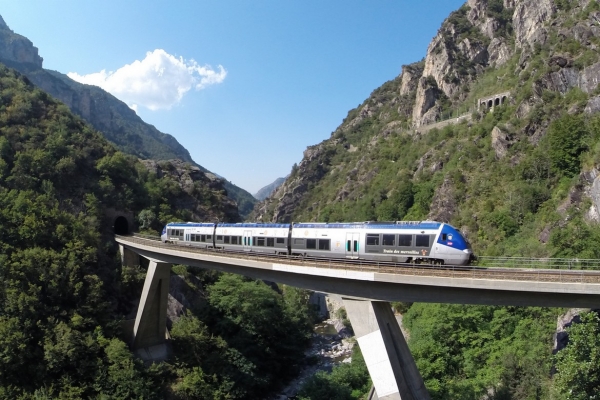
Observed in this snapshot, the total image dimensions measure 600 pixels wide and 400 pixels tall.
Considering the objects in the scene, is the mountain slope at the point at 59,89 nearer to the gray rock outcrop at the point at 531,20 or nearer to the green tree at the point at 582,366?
the gray rock outcrop at the point at 531,20

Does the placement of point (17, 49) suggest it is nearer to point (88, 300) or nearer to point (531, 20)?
point (88, 300)

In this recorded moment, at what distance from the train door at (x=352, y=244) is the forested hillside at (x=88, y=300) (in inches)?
683

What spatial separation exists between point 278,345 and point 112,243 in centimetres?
2164

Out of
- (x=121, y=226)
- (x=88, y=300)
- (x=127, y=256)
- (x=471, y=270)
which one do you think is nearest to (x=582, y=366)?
(x=471, y=270)

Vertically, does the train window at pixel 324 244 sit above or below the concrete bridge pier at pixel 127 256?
above

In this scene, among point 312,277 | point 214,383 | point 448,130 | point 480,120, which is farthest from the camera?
point 448,130

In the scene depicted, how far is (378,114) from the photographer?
126 meters

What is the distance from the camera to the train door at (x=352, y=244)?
714 inches

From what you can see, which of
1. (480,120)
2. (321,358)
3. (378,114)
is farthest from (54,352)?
(378,114)

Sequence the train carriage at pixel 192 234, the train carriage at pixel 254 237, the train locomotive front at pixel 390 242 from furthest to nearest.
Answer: the train carriage at pixel 192 234, the train carriage at pixel 254 237, the train locomotive front at pixel 390 242

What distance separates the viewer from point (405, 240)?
53.5 ft

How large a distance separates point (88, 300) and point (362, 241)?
24.4 meters

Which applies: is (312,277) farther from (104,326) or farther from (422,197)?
(422,197)

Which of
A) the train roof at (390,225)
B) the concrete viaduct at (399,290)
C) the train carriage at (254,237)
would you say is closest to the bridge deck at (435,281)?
the concrete viaduct at (399,290)
